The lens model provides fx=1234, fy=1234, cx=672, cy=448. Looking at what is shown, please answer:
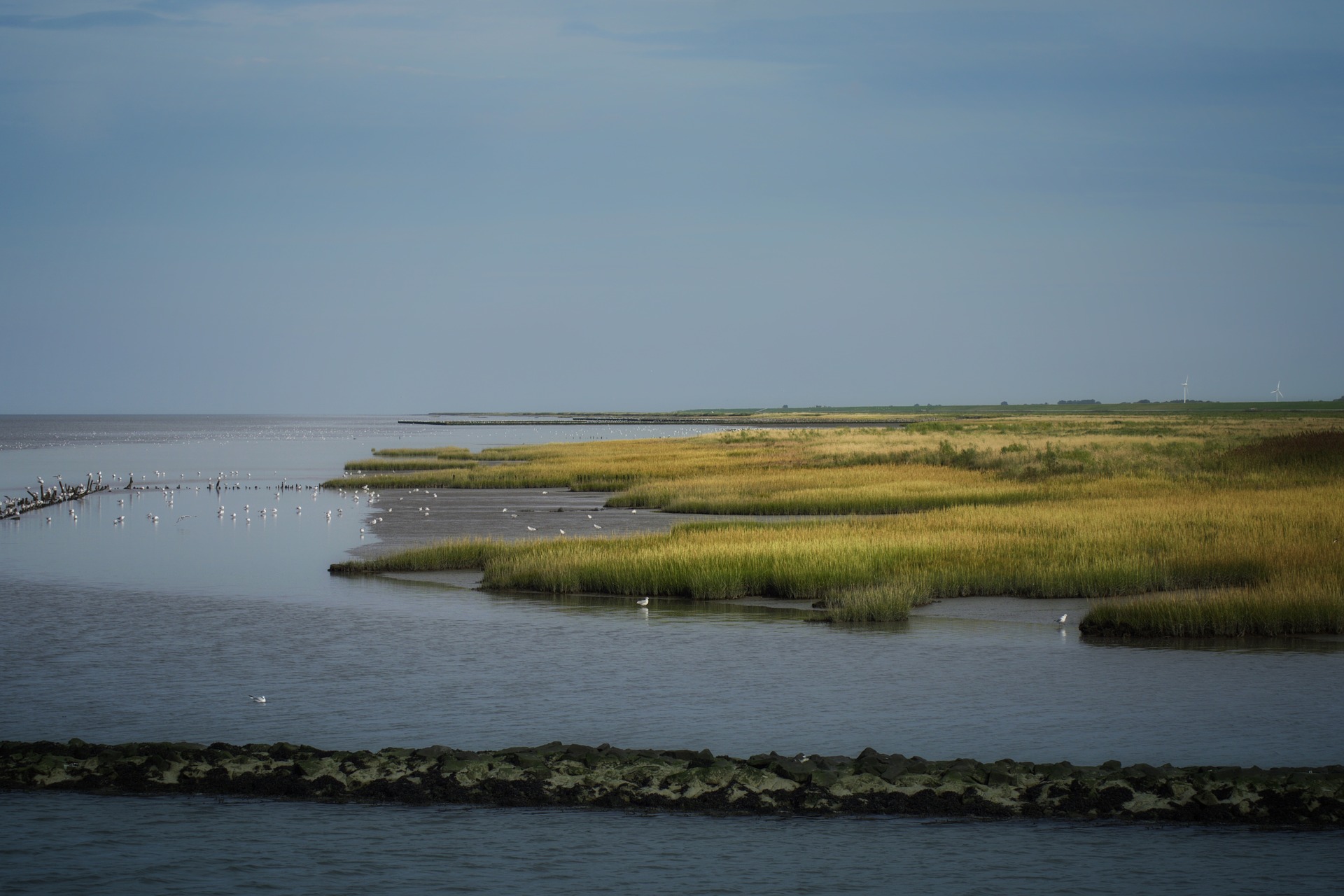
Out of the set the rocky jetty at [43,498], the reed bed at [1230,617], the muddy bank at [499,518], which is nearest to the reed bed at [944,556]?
the reed bed at [1230,617]

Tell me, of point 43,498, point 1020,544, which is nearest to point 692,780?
point 1020,544

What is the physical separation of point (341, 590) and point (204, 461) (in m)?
78.5

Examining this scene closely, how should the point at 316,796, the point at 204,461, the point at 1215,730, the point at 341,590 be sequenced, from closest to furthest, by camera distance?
the point at 316,796, the point at 1215,730, the point at 341,590, the point at 204,461

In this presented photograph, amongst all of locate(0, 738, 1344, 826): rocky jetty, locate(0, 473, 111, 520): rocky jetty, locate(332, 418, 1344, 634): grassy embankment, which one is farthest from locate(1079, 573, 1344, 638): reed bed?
locate(0, 473, 111, 520): rocky jetty

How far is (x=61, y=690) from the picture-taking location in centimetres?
1734

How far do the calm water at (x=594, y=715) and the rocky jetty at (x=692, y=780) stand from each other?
30 cm

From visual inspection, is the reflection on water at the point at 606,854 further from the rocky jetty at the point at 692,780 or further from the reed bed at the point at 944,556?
the reed bed at the point at 944,556

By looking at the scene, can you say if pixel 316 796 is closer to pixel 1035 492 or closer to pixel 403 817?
pixel 403 817

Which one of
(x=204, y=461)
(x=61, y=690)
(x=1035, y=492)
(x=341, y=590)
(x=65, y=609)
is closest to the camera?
(x=61, y=690)

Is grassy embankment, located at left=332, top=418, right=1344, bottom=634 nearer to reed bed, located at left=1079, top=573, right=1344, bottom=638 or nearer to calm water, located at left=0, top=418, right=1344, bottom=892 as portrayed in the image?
reed bed, located at left=1079, top=573, right=1344, bottom=638

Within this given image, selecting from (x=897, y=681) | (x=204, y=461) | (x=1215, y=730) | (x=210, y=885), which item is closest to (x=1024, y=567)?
(x=897, y=681)

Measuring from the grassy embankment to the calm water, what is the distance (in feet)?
4.32

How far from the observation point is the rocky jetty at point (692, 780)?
468 inches

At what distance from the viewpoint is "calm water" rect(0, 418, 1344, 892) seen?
1080 cm
